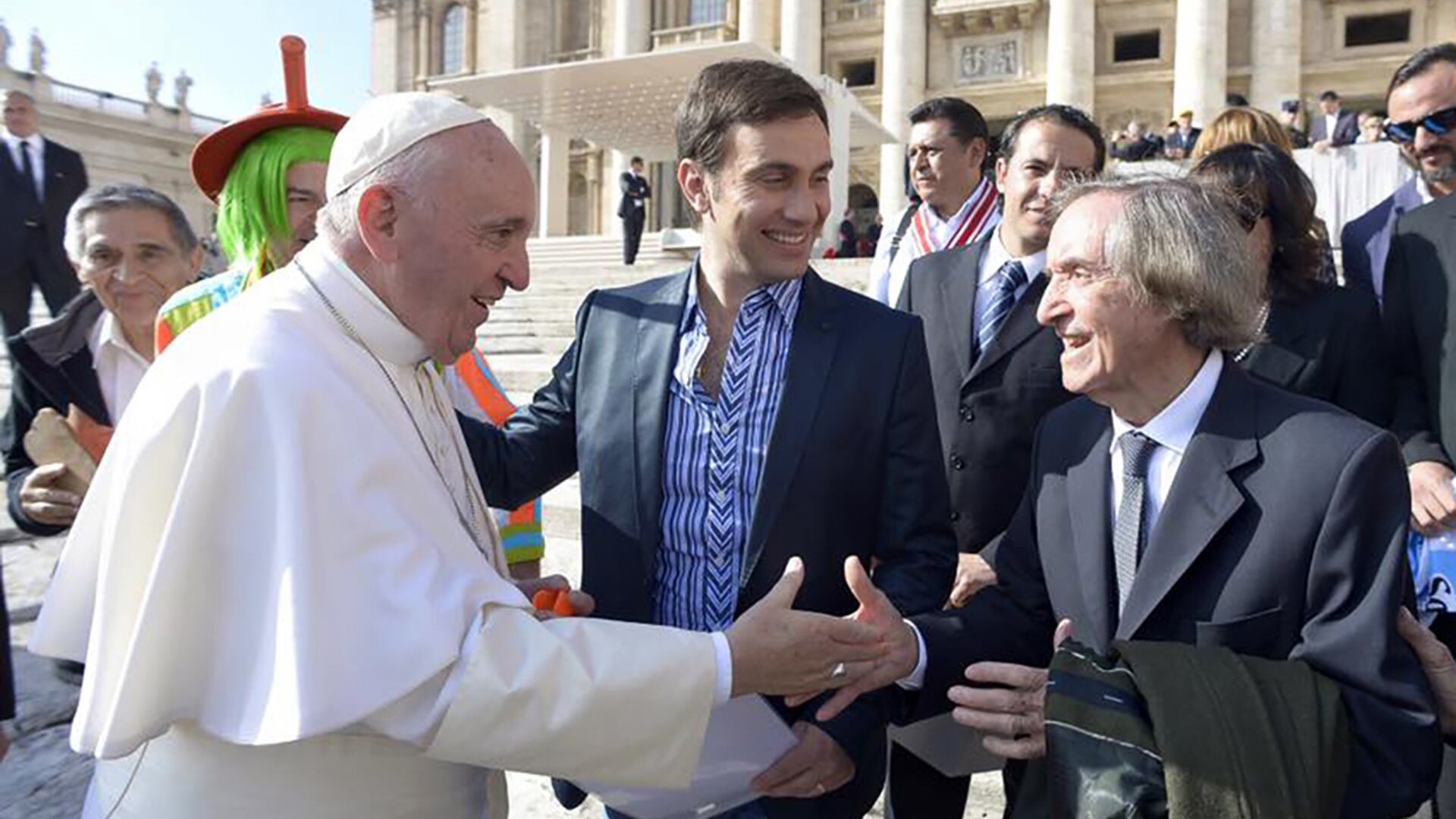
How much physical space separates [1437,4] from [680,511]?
105 ft

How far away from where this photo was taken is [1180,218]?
6.54 feet

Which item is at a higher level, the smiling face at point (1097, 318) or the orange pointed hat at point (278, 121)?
the orange pointed hat at point (278, 121)

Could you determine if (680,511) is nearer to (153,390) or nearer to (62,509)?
(153,390)

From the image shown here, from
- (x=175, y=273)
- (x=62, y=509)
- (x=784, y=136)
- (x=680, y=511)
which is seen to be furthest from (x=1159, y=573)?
(x=175, y=273)

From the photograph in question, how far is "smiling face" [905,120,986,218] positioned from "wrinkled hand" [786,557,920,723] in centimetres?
328

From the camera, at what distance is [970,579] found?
8.73ft

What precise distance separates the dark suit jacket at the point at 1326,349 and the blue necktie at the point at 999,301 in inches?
26.7

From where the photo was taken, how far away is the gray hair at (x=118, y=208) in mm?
3246

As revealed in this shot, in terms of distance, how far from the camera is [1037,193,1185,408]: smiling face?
6.49 ft

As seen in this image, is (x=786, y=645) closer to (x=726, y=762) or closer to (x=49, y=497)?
(x=726, y=762)

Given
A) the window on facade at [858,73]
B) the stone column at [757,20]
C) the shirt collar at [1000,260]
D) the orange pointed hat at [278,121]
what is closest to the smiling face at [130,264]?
the orange pointed hat at [278,121]

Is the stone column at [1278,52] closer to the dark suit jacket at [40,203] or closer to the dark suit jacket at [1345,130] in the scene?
the dark suit jacket at [1345,130]

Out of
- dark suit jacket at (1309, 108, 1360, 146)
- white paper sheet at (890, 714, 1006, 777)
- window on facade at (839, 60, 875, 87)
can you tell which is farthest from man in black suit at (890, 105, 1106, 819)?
window on facade at (839, 60, 875, 87)

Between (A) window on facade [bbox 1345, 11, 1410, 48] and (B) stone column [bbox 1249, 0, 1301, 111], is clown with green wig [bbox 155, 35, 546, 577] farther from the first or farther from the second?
(A) window on facade [bbox 1345, 11, 1410, 48]
